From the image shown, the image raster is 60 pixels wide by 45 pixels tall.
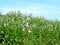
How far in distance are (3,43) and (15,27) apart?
3.04 ft

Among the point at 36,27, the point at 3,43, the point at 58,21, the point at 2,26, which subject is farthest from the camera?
the point at 58,21

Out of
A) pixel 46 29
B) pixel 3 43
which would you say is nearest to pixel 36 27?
pixel 46 29

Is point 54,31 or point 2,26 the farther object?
point 54,31

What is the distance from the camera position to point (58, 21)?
13.7m

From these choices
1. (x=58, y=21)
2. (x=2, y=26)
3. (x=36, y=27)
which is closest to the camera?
(x=2, y=26)

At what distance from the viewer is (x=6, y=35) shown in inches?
351

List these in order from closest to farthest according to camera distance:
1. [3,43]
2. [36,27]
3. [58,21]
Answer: [3,43] → [36,27] → [58,21]

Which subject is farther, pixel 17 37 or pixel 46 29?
pixel 46 29

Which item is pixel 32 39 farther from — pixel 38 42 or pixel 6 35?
pixel 6 35

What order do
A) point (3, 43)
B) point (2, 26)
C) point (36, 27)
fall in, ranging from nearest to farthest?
1. point (3, 43)
2. point (2, 26)
3. point (36, 27)

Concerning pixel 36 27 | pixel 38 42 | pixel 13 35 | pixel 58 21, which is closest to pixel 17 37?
pixel 13 35

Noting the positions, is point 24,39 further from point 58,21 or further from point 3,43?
point 58,21

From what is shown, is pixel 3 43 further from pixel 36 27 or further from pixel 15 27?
pixel 36 27

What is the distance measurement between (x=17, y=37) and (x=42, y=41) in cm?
95
